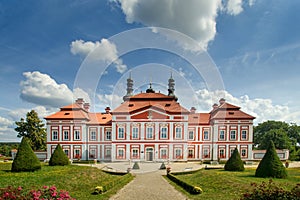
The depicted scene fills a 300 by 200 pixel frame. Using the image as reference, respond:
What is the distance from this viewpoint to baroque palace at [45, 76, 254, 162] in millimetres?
32812

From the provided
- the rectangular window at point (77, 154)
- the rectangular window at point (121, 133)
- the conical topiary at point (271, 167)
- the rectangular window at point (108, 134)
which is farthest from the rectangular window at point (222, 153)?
the rectangular window at point (77, 154)

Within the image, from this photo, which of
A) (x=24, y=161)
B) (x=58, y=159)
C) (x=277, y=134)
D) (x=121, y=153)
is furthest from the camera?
(x=277, y=134)

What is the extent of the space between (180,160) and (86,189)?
23.0 meters

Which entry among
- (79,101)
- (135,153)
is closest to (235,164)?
(135,153)

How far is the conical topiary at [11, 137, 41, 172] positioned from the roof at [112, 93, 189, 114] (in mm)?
17469

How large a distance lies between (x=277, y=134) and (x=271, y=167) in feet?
106

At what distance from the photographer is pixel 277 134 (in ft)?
136

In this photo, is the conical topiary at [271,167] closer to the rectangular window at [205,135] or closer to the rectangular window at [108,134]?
the rectangular window at [205,135]

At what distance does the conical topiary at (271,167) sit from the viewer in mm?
14109

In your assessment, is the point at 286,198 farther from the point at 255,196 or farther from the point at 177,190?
the point at 177,190

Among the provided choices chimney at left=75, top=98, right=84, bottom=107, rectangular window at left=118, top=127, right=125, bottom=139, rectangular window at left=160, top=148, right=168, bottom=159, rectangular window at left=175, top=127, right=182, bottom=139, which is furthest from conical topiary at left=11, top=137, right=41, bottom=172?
rectangular window at left=175, top=127, right=182, bottom=139

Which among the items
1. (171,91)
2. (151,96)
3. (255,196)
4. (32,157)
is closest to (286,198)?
(255,196)

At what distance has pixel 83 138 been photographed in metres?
34.3

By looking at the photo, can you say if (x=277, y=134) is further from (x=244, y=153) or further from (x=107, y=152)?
(x=107, y=152)
